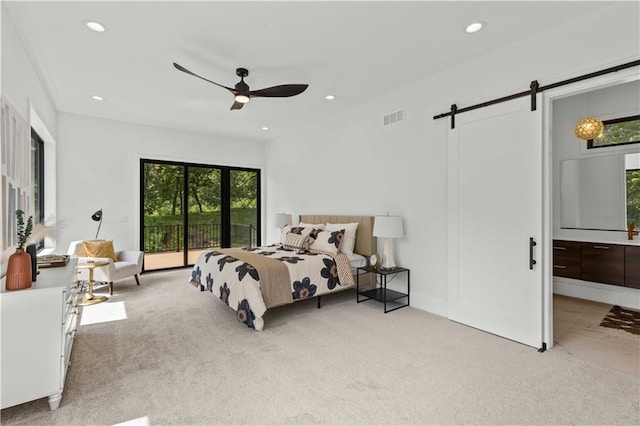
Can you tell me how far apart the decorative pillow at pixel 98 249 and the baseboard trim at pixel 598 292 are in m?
6.80

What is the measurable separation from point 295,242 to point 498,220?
278 cm

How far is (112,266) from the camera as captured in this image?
15.1 ft

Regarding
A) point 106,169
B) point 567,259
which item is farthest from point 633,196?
point 106,169

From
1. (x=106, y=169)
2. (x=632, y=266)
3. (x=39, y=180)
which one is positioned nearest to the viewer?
(x=632, y=266)

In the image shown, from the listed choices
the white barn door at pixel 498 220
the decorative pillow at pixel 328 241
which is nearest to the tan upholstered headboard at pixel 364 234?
the decorative pillow at pixel 328 241

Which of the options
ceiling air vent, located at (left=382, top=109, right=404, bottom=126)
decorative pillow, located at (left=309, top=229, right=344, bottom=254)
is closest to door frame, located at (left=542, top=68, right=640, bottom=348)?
ceiling air vent, located at (left=382, top=109, right=404, bottom=126)

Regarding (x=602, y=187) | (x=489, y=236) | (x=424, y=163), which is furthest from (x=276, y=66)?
(x=602, y=187)

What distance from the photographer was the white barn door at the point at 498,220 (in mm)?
2939

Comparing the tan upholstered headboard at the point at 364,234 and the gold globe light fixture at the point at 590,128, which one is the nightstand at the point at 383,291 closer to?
the tan upholstered headboard at the point at 364,234

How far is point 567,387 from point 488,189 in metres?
1.81

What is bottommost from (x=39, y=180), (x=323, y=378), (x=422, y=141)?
(x=323, y=378)

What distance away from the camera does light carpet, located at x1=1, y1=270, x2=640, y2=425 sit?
197 cm

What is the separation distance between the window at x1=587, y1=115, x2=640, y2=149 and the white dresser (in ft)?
20.0

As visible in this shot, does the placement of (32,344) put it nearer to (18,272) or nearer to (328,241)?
(18,272)
